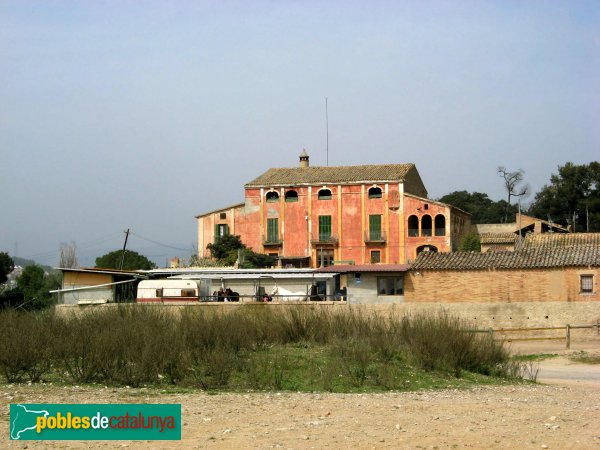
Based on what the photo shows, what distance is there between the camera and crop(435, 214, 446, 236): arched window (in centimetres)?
5631

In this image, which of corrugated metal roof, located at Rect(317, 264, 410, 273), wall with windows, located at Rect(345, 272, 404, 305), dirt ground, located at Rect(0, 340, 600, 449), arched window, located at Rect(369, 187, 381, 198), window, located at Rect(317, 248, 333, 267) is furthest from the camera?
window, located at Rect(317, 248, 333, 267)

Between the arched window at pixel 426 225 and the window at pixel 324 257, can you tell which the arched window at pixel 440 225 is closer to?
the arched window at pixel 426 225

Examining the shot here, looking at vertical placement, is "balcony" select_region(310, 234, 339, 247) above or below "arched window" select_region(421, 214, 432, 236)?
below

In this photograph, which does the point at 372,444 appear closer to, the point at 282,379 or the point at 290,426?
the point at 290,426

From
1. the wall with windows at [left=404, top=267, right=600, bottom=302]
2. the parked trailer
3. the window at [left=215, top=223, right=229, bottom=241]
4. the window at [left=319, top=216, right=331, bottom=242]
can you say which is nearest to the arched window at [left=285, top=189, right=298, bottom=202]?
the window at [left=319, top=216, right=331, bottom=242]

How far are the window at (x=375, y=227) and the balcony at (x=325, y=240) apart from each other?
236cm

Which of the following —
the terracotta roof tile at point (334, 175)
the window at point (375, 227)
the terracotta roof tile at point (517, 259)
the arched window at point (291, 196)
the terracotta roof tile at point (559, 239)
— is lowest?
the terracotta roof tile at point (517, 259)

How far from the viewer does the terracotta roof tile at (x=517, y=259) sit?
35.5 meters

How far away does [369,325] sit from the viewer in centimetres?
2317

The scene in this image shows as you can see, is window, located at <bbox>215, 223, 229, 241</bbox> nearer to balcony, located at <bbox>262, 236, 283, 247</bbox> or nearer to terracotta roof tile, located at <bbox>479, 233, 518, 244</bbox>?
balcony, located at <bbox>262, 236, 283, 247</bbox>

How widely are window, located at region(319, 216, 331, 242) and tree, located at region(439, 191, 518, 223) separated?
3592 cm

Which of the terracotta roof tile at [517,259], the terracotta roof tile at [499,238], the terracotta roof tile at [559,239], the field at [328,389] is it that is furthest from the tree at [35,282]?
the field at [328,389]

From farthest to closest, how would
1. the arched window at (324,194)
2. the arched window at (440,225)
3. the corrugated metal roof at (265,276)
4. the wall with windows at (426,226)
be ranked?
the arched window at (324,194) < the arched window at (440,225) < the wall with windows at (426,226) < the corrugated metal roof at (265,276)

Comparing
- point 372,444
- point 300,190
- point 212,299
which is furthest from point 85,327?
point 300,190
